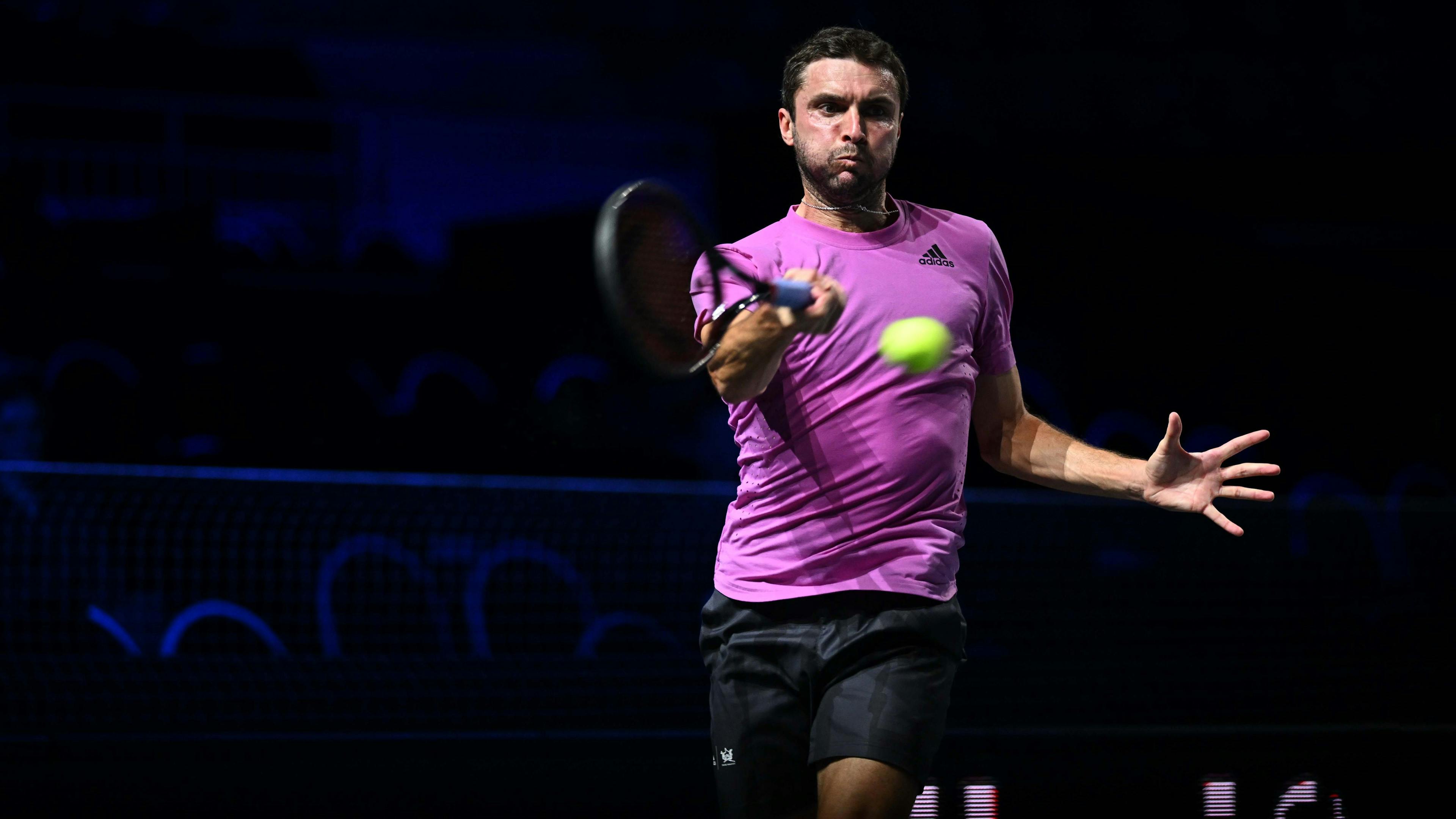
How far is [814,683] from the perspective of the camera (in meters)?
2.49

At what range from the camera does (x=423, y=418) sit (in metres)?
7.28

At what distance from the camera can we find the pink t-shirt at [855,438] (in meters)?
2.51

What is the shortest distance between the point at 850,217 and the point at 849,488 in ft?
1.67

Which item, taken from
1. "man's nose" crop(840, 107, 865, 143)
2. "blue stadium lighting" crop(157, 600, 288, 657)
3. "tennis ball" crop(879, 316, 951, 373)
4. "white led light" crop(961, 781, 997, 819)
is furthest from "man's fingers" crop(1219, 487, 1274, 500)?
"blue stadium lighting" crop(157, 600, 288, 657)

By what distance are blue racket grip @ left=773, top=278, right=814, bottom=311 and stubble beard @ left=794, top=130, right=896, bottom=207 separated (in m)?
0.44

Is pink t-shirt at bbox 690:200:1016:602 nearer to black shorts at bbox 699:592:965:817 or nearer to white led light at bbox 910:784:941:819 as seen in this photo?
black shorts at bbox 699:592:965:817

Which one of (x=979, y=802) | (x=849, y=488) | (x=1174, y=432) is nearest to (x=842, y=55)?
(x=849, y=488)

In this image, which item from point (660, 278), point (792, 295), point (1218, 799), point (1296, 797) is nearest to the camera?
point (792, 295)

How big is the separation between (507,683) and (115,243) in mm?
2931

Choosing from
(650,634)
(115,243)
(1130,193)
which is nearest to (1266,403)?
(1130,193)

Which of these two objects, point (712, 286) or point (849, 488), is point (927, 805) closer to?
point (849, 488)

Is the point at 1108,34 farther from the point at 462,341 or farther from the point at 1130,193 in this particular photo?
the point at 462,341

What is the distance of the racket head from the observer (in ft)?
7.96

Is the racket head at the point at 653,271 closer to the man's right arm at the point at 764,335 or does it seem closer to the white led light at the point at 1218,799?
the man's right arm at the point at 764,335
